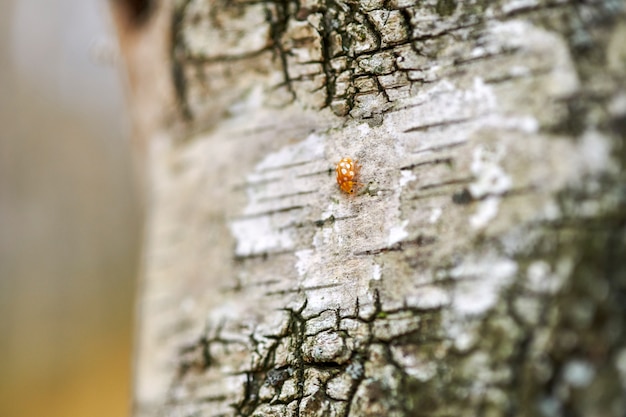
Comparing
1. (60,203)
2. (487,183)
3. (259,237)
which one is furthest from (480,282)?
(60,203)

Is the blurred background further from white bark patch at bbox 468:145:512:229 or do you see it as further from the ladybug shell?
white bark patch at bbox 468:145:512:229

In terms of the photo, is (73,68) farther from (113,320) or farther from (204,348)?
(204,348)

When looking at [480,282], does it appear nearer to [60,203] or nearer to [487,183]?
[487,183]

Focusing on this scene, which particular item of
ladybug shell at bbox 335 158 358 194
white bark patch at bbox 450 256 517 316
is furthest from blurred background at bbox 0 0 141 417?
white bark patch at bbox 450 256 517 316

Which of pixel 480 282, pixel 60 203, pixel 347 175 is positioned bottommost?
pixel 480 282

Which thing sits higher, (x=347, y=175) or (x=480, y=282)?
(x=347, y=175)

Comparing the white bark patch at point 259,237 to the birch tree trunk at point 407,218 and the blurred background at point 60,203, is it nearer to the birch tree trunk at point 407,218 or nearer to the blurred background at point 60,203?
the birch tree trunk at point 407,218

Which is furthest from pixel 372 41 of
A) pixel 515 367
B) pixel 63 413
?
pixel 63 413
